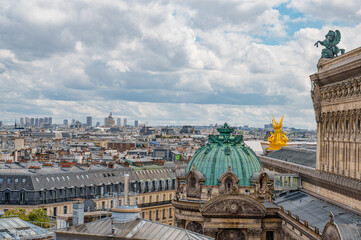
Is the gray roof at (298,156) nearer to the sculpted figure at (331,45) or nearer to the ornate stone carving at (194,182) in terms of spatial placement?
the ornate stone carving at (194,182)

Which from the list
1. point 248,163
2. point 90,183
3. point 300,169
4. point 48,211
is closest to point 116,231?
point 248,163

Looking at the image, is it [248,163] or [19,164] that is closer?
[248,163]

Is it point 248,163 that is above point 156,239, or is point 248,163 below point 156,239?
above

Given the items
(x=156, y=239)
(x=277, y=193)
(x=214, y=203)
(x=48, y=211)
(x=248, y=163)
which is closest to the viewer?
(x=156, y=239)

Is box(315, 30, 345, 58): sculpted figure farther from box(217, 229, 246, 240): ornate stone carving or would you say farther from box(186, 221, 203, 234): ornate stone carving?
box(186, 221, 203, 234): ornate stone carving

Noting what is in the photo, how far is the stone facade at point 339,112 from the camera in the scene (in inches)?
2128

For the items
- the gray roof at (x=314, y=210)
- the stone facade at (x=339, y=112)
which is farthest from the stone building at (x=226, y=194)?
the stone facade at (x=339, y=112)

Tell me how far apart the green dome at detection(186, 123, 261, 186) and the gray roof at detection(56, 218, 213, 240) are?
75.7ft

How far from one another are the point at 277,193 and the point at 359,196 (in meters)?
26.4

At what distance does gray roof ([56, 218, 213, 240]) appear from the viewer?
45.8m

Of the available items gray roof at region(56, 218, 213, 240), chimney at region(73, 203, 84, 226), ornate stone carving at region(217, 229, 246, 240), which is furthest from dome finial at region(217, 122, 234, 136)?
gray roof at region(56, 218, 213, 240)

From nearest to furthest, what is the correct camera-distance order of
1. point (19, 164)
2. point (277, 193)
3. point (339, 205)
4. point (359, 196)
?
1. point (359, 196)
2. point (339, 205)
3. point (277, 193)
4. point (19, 164)

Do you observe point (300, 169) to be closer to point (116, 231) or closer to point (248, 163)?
point (248, 163)

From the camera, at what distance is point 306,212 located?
200 ft
